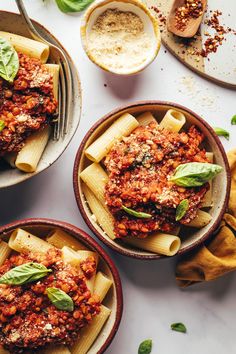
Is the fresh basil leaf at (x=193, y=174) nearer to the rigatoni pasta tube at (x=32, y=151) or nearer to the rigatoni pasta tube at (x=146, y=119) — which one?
the rigatoni pasta tube at (x=146, y=119)

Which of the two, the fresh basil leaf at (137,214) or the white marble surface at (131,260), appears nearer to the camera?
the fresh basil leaf at (137,214)

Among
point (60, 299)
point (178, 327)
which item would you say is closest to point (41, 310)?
point (60, 299)

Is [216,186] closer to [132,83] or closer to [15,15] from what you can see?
[132,83]

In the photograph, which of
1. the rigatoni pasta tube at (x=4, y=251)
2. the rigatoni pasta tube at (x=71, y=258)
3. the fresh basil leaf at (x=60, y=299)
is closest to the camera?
the fresh basil leaf at (x=60, y=299)

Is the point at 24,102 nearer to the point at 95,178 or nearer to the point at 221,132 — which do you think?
the point at 95,178

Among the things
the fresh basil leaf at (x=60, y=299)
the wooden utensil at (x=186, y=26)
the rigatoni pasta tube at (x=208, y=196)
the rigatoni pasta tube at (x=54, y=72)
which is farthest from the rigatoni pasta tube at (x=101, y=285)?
the wooden utensil at (x=186, y=26)

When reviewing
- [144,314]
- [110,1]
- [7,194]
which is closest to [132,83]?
[110,1]

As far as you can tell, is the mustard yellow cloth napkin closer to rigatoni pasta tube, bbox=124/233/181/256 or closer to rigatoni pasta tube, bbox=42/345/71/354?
rigatoni pasta tube, bbox=124/233/181/256
